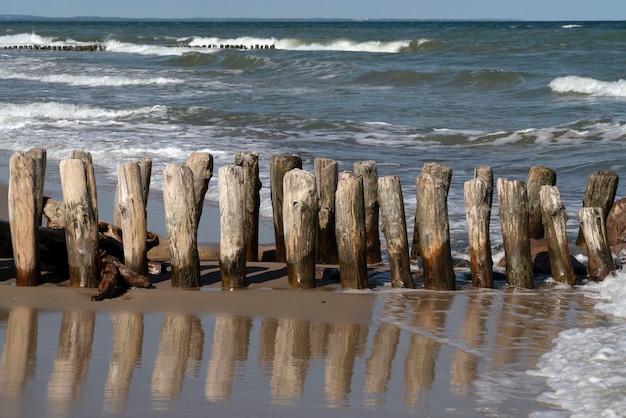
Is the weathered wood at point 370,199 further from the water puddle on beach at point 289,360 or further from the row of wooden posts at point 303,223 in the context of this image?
the water puddle on beach at point 289,360

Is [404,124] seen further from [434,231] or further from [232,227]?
[232,227]

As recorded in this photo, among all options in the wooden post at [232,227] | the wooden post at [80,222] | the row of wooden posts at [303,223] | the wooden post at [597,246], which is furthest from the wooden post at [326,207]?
the wooden post at [597,246]

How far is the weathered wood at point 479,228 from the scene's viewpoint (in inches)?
286

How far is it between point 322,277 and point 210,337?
179 centimetres

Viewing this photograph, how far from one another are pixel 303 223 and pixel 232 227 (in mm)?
499

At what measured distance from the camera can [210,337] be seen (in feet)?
19.8

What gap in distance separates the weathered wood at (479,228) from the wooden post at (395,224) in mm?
486

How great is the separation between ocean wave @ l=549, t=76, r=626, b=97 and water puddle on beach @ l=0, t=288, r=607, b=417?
65.6 feet

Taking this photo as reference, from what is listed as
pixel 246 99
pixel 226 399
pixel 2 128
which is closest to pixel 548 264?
pixel 226 399

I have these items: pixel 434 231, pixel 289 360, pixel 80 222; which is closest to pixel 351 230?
pixel 434 231

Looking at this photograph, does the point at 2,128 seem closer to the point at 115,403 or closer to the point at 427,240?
the point at 427,240

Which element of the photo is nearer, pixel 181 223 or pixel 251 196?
pixel 181 223

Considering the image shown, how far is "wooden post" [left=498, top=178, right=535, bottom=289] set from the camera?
729 cm

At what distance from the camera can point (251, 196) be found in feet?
26.8
